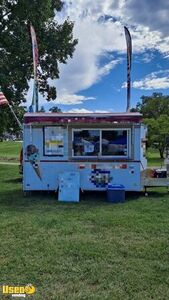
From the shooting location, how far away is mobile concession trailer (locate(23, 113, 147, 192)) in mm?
11594

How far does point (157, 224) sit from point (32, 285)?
12.1ft

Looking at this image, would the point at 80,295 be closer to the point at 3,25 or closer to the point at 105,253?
the point at 105,253

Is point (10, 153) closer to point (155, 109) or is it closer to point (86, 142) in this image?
point (155, 109)

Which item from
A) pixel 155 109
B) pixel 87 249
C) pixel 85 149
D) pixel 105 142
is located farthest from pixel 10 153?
pixel 87 249

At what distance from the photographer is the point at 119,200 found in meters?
11.0

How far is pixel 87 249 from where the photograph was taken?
20.7ft

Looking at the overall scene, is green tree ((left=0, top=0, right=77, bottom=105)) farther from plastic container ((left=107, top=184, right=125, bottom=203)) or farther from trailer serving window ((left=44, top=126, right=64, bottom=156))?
plastic container ((left=107, top=184, right=125, bottom=203))

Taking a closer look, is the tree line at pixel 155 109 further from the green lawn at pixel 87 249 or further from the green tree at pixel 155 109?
the green lawn at pixel 87 249

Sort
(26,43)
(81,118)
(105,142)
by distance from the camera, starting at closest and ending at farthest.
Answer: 1. (81,118)
2. (105,142)
3. (26,43)

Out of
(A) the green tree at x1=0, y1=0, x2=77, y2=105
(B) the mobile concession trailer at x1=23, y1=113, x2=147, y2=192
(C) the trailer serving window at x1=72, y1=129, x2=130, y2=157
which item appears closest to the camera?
(B) the mobile concession trailer at x1=23, y1=113, x2=147, y2=192

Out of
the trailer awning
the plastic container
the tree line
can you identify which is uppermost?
the tree line

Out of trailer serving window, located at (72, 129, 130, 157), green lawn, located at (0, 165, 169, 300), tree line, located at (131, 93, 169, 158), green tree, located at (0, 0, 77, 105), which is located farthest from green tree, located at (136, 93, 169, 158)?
green lawn, located at (0, 165, 169, 300)

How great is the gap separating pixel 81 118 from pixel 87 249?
226 inches

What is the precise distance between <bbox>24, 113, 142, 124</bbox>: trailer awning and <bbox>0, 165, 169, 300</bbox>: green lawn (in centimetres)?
239
